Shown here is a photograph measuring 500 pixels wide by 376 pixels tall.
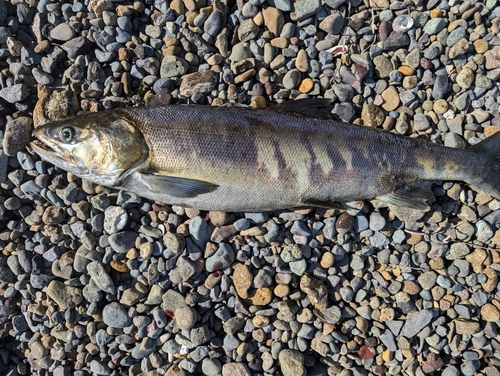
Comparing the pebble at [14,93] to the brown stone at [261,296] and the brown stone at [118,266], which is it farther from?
the brown stone at [261,296]

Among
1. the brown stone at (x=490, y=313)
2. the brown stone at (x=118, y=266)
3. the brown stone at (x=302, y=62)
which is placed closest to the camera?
the brown stone at (x=490, y=313)

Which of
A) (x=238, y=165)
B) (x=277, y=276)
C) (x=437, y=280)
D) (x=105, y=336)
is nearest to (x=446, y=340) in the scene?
(x=437, y=280)

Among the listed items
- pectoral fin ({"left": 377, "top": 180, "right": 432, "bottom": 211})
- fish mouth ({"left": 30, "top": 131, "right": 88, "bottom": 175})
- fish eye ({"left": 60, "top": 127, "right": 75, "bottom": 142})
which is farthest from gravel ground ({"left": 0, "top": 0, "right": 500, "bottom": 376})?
fish eye ({"left": 60, "top": 127, "right": 75, "bottom": 142})

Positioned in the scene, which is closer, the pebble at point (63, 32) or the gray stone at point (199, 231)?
the gray stone at point (199, 231)

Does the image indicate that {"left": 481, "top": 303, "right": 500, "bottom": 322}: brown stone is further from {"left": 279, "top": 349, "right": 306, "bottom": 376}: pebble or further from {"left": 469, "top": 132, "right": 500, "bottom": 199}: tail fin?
{"left": 279, "top": 349, "right": 306, "bottom": 376}: pebble

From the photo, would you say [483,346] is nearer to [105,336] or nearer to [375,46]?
[375,46]

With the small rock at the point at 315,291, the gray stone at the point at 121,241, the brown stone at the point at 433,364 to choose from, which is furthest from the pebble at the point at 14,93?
the brown stone at the point at 433,364
